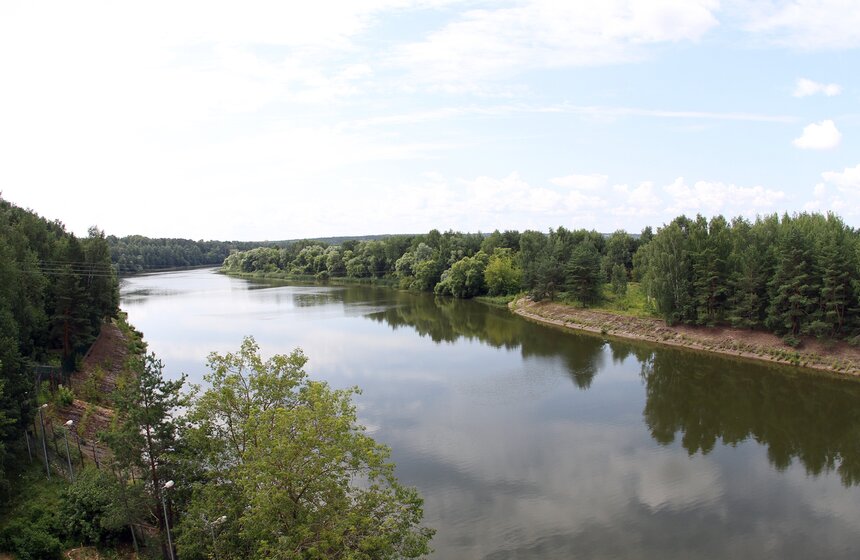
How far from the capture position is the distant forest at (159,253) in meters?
136

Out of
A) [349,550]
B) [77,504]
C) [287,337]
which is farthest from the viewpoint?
[287,337]

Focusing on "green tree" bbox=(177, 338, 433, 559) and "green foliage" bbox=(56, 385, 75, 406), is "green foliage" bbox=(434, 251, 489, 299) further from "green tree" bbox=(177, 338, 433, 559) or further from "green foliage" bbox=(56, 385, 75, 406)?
"green tree" bbox=(177, 338, 433, 559)

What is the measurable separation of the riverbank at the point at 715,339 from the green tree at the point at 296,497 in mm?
31681

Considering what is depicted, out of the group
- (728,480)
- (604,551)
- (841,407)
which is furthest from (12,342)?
(841,407)

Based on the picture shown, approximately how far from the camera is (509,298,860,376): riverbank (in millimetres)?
34188

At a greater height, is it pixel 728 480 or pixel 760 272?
pixel 760 272

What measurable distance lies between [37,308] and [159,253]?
443 ft

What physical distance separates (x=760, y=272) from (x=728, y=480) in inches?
903

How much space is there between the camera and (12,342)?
18.5 metres

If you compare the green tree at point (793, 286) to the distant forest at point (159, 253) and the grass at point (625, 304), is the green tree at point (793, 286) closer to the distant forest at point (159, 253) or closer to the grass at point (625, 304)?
the grass at point (625, 304)

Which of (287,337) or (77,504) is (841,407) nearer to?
(77,504)

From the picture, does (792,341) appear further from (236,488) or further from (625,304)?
(236,488)

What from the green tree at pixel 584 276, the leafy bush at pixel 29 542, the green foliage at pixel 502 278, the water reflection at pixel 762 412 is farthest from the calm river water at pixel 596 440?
the green foliage at pixel 502 278

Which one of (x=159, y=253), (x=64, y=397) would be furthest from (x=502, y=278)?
(x=159, y=253)
